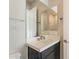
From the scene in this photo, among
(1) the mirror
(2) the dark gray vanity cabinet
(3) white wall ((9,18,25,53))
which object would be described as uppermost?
(1) the mirror

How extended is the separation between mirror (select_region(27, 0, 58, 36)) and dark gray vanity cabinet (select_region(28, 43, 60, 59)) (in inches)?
13.9

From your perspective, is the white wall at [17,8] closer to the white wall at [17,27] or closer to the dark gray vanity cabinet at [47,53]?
the white wall at [17,27]

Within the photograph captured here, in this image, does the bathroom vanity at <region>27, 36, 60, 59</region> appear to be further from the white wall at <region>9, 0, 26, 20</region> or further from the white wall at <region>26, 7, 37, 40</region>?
the white wall at <region>9, 0, 26, 20</region>

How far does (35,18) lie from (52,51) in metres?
0.60

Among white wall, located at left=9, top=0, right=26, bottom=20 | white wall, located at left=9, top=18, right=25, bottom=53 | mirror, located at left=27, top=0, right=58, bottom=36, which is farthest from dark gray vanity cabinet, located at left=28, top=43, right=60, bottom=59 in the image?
white wall, located at left=9, top=0, right=26, bottom=20

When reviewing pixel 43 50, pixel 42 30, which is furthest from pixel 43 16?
pixel 43 50

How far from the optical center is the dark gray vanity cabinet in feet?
4.51

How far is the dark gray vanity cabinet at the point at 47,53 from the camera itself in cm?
137

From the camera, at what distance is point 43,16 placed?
206 centimetres

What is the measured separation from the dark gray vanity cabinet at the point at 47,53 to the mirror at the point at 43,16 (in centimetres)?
35

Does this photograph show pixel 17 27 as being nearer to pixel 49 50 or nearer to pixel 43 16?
pixel 49 50
